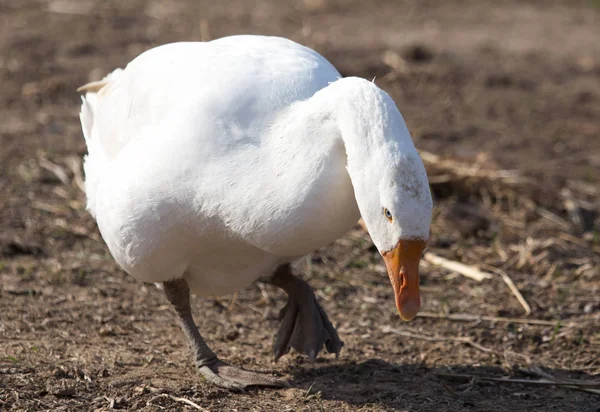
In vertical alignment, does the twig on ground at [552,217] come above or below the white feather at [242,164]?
below

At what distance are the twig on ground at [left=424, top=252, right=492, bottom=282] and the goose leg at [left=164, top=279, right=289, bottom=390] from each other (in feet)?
6.05

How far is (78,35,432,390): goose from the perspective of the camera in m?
3.40

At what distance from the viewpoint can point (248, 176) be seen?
11.8ft

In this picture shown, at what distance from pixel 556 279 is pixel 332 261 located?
1.38m

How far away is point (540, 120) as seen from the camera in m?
8.74

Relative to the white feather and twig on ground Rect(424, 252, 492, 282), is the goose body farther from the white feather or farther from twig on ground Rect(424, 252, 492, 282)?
twig on ground Rect(424, 252, 492, 282)

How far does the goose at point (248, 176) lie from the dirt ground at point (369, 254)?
1.42ft

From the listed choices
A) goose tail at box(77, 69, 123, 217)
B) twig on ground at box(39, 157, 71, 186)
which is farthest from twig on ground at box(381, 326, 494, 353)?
twig on ground at box(39, 157, 71, 186)

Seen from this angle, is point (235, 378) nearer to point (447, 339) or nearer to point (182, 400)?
point (182, 400)

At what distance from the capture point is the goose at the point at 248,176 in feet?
11.2

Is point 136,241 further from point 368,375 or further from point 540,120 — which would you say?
point 540,120

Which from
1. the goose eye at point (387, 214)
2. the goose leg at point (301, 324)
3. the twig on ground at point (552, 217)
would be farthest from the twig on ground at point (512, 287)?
the goose eye at point (387, 214)

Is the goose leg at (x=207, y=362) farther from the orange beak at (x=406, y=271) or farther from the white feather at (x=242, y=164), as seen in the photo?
the orange beak at (x=406, y=271)

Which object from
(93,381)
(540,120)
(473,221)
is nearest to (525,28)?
(540,120)
